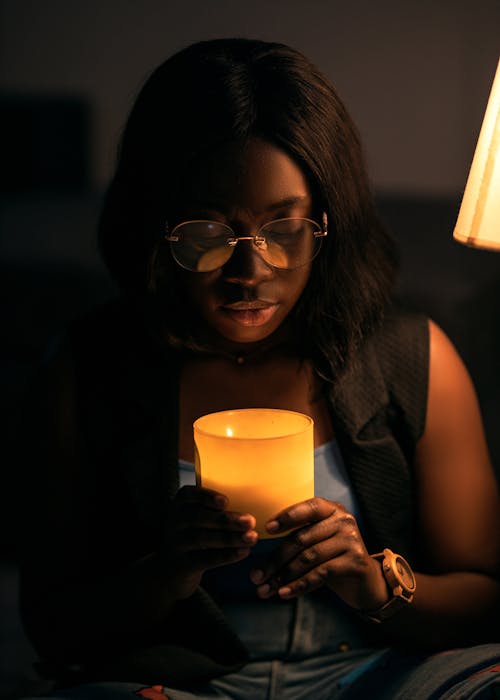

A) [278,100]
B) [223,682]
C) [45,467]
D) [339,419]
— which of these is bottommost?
[223,682]

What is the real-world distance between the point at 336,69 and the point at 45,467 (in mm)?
952

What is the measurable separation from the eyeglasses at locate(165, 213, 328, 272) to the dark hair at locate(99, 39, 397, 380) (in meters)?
0.06

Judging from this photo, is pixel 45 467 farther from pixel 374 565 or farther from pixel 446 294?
pixel 446 294

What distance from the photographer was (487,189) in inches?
41.5

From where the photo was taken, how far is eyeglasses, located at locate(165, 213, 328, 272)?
1129mm

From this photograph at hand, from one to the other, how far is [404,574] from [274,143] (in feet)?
1.85

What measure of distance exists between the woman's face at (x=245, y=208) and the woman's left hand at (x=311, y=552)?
284 millimetres

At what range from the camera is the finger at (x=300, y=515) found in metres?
0.96

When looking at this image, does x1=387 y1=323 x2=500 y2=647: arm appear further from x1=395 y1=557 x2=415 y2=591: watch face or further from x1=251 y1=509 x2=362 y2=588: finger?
x1=251 y1=509 x2=362 y2=588: finger

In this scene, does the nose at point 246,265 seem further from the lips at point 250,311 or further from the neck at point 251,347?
the neck at point 251,347

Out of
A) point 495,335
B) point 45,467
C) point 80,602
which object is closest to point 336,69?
point 495,335

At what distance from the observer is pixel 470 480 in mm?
1343

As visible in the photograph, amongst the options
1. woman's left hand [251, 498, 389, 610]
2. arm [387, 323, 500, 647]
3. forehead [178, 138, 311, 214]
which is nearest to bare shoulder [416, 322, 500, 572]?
arm [387, 323, 500, 647]

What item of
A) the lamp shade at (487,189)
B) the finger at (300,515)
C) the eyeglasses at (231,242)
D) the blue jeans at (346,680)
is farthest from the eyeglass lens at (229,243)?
the blue jeans at (346,680)
